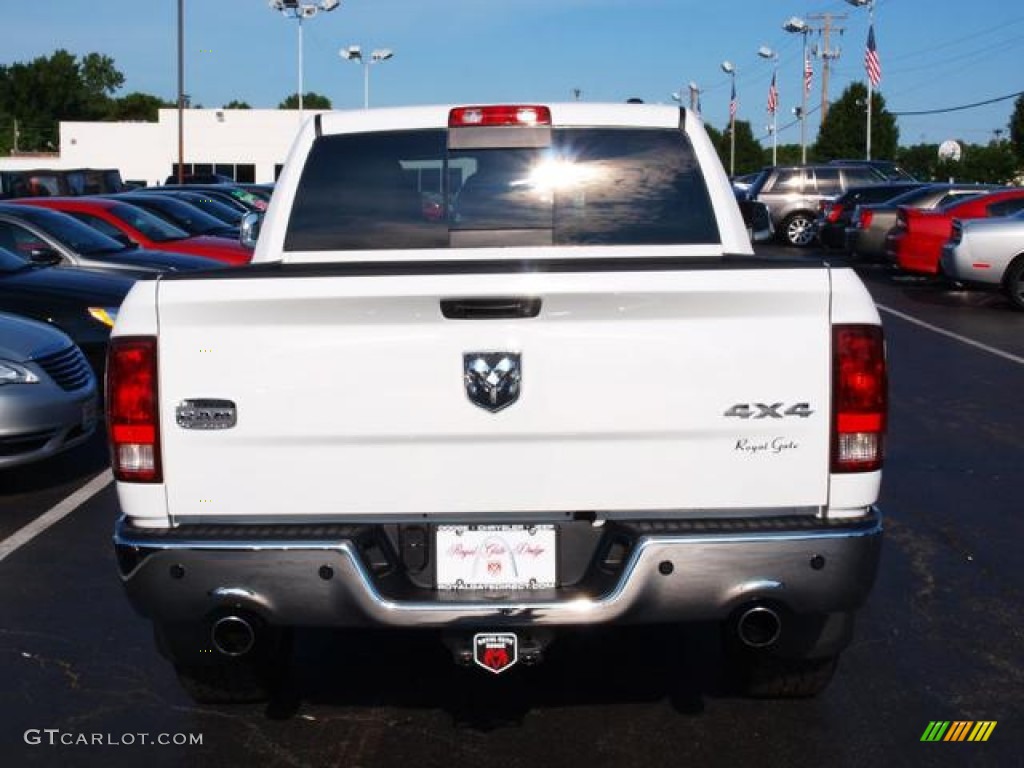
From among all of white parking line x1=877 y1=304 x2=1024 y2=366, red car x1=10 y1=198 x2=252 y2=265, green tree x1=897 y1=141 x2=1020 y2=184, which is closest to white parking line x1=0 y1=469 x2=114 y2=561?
red car x1=10 y1=198 x2=252 y2=265

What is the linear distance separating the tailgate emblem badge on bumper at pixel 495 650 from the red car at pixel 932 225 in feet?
57.8

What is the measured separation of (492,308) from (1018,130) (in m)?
58.5

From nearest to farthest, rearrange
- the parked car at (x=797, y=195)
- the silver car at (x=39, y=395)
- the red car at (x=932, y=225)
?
the silver car at (x=39, y=395) → the red car at (x=932, y=225) → the parked car at (x=797, y=195)

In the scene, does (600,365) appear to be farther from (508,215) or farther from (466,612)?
(508,215)

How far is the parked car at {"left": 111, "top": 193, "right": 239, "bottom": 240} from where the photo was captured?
18656 mm

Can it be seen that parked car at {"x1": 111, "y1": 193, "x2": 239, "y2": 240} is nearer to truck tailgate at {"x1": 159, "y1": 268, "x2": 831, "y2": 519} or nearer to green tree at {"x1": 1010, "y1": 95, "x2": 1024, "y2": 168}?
truck tailgate at {"x1": 159, "y1": 268, "x2": 831, "y2": 519}

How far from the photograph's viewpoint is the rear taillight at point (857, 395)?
378 cm

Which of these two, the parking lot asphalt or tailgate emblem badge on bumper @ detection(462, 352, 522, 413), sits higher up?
tailgate emblem badge on bumper @ detection(462, 352, 522, 413)

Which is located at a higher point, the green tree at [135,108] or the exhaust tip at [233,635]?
the green tree at [135,108]

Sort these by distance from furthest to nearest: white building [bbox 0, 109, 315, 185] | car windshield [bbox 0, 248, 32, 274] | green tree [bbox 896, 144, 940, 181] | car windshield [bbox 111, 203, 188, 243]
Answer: white building [bbox 0, 109, 315, 185]
green tree [bbox 896, 144, 940, 181]
car windshield [bbox 111, 203, 188, 243]
car windshield [bbox 0, 248, 32, 274]

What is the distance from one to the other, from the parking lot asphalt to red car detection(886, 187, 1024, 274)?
1455 cm

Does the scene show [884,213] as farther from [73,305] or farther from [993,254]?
[73,305]

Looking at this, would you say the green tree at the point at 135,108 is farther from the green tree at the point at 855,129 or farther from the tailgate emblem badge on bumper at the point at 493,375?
the tailgate emblem badge on bumper at the point at 493,375

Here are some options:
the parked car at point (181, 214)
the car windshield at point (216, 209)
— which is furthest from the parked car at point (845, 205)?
the parked car at point (181, 214)
